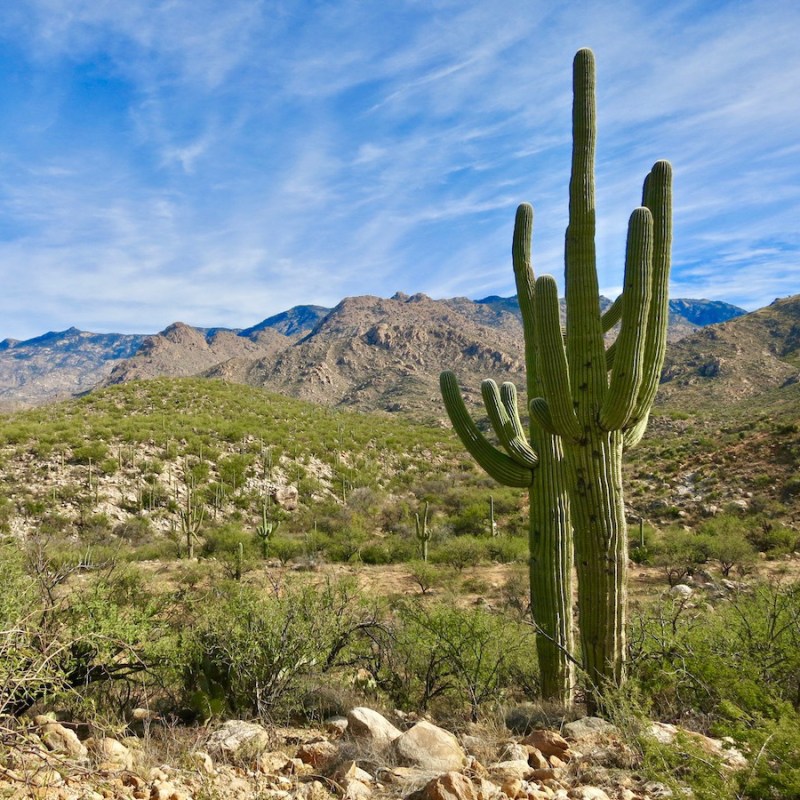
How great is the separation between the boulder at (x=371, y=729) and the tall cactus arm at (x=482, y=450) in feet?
9.34

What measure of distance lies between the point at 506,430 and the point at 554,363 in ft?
5.20

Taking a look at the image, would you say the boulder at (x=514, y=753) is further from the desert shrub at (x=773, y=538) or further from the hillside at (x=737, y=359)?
the hillside at (x=737, y=359)

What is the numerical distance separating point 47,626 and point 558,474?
533 centimetres

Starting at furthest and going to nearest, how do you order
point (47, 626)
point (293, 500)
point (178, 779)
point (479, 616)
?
point (293, 500)
point (479, 616)
point (47, 626)
point (178, 779)

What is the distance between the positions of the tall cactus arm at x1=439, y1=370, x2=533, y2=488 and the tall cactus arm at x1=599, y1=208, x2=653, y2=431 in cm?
147

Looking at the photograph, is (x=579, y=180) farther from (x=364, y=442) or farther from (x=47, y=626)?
(x=364, y=442)

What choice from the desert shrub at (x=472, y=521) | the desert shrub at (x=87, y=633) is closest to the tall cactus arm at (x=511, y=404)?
the desert shrub at (x=87, y=633)

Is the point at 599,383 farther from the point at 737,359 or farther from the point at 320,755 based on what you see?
the point at 737,359

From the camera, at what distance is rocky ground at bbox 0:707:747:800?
9.68 ft

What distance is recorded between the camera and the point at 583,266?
5516mm

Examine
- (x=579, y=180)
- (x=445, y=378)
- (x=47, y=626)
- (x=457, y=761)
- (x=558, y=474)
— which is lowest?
(x=457, y=761)

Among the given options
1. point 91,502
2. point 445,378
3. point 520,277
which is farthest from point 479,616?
point 91,502

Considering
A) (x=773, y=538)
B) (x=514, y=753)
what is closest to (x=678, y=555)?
(x=773, y=538)

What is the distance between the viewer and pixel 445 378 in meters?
7.63
